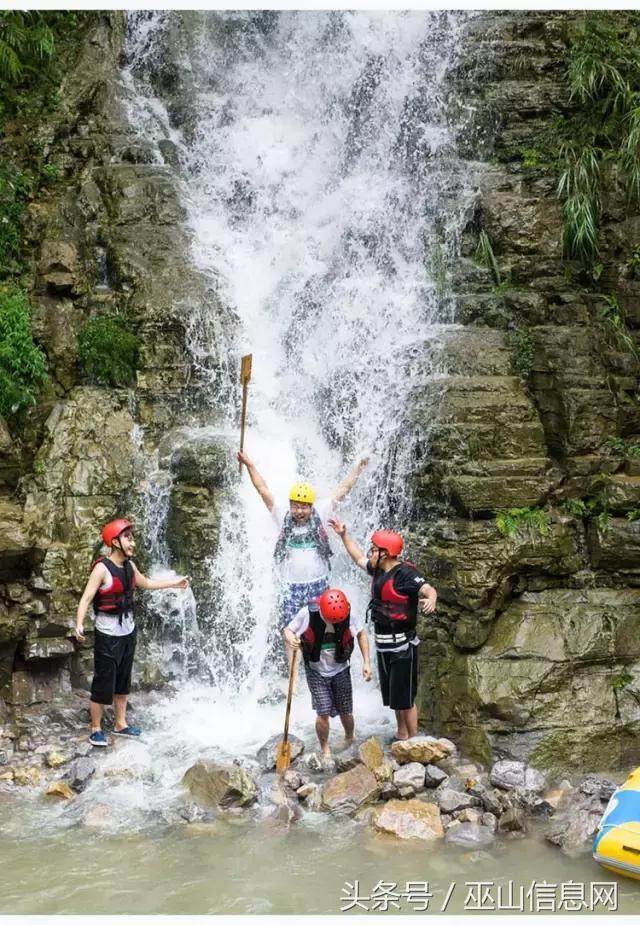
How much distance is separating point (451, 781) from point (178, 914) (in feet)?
7.09

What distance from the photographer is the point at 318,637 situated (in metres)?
6.63

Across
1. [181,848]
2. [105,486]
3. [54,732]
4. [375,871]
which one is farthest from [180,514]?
[375,871]

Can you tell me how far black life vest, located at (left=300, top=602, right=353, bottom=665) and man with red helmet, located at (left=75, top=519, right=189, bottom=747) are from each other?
1186 millimetres

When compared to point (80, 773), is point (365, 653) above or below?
above

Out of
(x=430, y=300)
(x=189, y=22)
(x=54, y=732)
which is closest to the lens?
(x=54, y=732)

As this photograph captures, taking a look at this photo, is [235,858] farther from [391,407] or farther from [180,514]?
[391,407]

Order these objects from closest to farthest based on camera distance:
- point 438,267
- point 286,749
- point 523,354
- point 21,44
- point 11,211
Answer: point 286,749 < point 523,354 < point 438,267 < point 11,211 < point 21,44

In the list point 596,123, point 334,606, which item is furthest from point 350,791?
point 596,123

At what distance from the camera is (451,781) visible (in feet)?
21.3

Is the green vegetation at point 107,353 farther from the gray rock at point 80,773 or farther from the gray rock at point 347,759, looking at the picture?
the gray rock at point 347,759

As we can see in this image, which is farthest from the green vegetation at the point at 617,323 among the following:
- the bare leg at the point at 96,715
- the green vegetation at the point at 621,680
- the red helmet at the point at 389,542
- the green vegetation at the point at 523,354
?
the bare leg at the point at 96,715

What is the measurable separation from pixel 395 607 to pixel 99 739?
244 centimetres

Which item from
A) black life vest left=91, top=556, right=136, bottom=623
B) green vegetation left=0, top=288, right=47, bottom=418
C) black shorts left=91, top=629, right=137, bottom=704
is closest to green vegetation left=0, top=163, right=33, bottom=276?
green vegetation left=0, top=288, right=47, bottom=418

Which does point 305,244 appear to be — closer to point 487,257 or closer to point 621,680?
point 487,257
